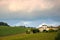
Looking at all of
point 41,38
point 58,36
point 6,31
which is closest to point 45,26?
point 6,31

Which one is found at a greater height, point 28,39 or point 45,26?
point 45,26

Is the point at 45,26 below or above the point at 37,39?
above

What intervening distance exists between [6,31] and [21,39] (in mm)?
21638

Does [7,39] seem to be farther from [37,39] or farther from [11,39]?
[37,39]

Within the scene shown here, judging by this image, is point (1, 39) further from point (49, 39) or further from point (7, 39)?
point (49, 39)

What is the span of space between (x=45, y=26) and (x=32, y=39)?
59.2 m

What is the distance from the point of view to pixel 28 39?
6812cm

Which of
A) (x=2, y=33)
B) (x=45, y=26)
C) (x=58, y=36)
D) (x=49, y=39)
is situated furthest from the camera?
(x=45, y=26)

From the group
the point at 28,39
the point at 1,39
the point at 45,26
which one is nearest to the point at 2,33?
the point at 1,39

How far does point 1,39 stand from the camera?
69.8 meters

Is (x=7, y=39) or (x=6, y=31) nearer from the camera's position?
(x=7, y=39)

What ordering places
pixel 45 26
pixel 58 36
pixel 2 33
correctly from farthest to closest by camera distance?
1. pixel 45 26
2. pixel 2 33
3. pixel 58 36

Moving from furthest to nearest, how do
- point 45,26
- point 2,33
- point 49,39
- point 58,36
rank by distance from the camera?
point 45,26
point 2,33
point 49,39
point 58,36

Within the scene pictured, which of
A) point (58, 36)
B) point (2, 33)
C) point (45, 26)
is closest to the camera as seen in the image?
point (58, 36)
